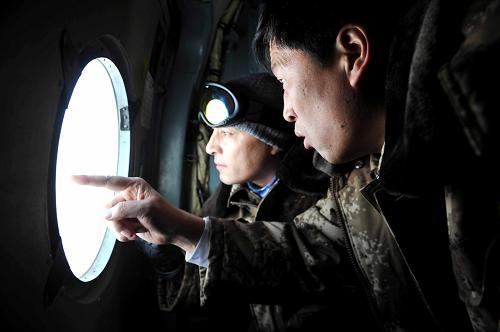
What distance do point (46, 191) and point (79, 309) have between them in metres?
0.40

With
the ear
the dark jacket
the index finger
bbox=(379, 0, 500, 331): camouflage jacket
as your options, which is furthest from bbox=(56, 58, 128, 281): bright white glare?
bbox=(379, 0, 500, 331): camouflage jacket

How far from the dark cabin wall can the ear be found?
0.61m

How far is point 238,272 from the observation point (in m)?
1.18

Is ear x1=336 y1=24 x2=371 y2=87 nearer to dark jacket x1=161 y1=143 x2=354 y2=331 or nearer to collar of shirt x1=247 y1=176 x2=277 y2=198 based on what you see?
dark jacket x1=161 y1=143 x2=354 y2=331

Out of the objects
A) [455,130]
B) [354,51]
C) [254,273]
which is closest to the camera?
[455,130]

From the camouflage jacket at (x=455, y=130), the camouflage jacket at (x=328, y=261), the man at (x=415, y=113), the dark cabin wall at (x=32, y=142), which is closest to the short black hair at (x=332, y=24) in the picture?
the man at (x=415, y=113)

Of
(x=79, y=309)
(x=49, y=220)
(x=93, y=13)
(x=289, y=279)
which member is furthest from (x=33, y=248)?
(x=289, y=279)

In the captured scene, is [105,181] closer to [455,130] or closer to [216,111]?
[216,111]

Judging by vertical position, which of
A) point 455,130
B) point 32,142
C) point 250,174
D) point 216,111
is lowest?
point 455,130

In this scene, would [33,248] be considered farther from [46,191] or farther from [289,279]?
[289,279]

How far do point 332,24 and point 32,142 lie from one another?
0.75 m

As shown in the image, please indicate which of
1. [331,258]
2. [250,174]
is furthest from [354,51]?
[250,174]

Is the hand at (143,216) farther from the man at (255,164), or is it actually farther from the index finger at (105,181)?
the man at (255,164)

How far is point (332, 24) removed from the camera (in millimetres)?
1004
